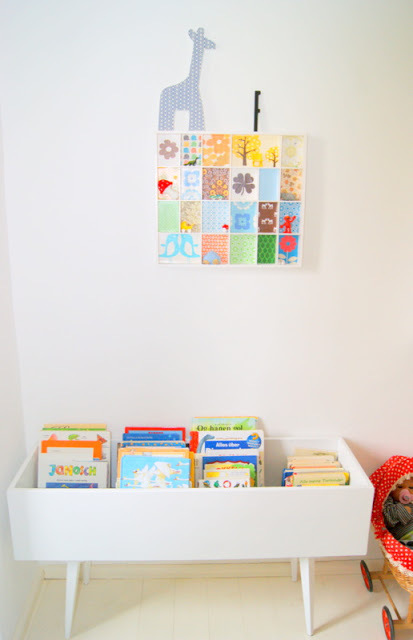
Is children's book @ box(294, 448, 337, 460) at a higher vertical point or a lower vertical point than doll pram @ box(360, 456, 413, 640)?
higher

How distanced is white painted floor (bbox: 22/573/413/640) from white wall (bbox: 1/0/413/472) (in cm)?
58

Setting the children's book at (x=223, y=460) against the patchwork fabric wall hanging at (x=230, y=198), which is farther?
the children's book at (x=223, y=460)

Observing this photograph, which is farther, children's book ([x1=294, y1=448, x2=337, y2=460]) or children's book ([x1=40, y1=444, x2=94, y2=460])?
children's book ([x1=294, y1=448, x2=337, y2=460])

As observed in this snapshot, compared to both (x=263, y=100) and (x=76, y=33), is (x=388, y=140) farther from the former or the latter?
(x=76, y=33)

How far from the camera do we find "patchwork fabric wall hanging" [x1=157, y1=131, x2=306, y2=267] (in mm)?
1734

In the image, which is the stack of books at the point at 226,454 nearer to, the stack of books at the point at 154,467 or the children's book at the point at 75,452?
the stack of books at the point at 154,467

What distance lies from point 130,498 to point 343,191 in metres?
1.33

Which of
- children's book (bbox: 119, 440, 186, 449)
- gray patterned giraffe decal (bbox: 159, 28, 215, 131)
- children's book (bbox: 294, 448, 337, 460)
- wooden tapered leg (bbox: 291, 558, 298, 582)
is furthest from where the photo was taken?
wooden tapered leg (bbox: 291, 558, 298, 582)

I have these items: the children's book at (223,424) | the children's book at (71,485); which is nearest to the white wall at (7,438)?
the children's book at (71,485)

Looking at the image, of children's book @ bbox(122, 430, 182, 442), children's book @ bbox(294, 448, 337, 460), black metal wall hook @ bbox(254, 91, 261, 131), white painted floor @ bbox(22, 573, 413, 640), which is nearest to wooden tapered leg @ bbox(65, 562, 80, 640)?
white painted floor @ bbox(22, 573, 413, 640)

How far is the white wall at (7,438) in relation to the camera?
1.74 m

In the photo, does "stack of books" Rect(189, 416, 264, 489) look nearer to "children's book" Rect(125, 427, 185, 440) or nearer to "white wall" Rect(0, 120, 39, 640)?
"children's book" Rect(125, 427, 185, 440)

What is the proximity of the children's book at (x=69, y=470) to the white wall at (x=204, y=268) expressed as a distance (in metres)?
0.21

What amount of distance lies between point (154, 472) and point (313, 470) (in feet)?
1.96
